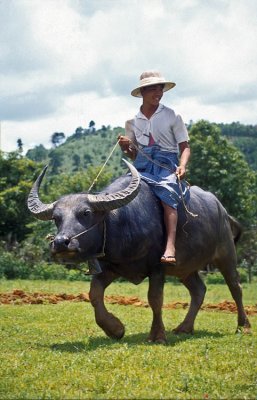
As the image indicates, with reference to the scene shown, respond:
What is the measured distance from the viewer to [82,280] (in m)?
26.5

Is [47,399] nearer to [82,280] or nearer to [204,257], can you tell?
[204,257]

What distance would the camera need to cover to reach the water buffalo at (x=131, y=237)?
7523mm

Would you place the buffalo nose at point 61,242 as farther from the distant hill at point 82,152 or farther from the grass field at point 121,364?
the distant hill at point 82,152

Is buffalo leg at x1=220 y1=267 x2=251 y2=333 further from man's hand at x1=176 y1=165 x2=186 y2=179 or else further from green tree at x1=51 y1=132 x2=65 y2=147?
green tree at x1=51 y1=132 x2=65 y2=147

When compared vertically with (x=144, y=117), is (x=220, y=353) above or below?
below

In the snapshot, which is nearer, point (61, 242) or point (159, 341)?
point (61, 242)

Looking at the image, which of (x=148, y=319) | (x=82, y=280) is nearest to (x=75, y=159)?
(x=82, y=280)

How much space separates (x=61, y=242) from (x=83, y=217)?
0.57 metres

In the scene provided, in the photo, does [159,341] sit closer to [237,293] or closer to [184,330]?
Answer: [184,330]

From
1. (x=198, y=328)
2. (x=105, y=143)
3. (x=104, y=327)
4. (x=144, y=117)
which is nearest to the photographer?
(x=104, y=327)

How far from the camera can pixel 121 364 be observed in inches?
253

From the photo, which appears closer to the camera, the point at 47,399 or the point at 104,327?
the point at 47,399

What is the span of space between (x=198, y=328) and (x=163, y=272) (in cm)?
254

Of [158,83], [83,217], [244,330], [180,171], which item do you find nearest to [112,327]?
[83,217]
